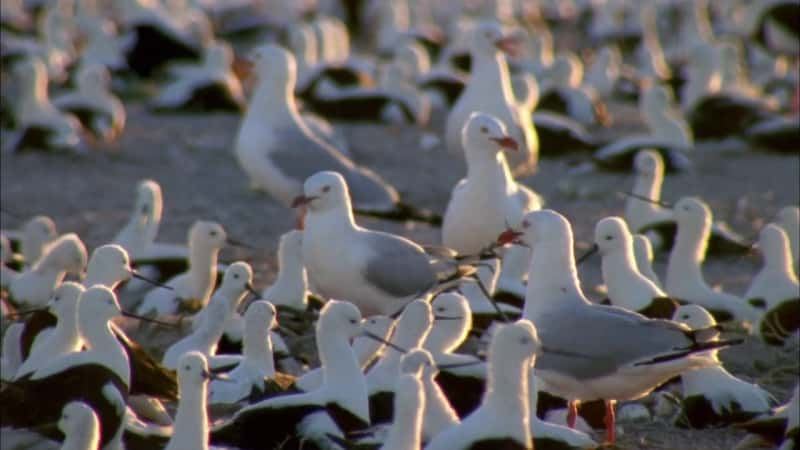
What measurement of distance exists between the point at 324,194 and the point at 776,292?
8.82 ft

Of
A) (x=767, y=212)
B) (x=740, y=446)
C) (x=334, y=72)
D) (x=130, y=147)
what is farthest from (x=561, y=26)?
(x=740, y=446)

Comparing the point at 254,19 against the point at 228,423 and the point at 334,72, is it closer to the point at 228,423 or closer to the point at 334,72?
the point at 334,72

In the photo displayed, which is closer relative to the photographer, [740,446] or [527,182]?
[740,446]

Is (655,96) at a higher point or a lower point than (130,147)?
higher

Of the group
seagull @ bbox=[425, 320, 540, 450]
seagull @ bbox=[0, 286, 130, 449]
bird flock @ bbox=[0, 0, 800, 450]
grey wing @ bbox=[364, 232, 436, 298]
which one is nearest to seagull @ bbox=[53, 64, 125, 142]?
bird flock @ bbox=[0, 0, 800, 450]

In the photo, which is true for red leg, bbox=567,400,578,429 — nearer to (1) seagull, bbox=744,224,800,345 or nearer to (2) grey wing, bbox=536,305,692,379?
(2) grey wing, bbox=536,305,692,379

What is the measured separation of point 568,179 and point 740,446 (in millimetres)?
7886

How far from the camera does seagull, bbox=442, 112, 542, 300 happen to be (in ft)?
39.2

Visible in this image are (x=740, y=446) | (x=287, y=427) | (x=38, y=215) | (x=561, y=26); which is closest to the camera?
(x=287, y=427)

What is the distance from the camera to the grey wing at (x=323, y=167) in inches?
553

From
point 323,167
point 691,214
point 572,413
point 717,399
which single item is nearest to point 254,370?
point 572,413

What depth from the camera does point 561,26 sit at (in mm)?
32531

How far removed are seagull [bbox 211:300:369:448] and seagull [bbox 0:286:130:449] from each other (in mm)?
463

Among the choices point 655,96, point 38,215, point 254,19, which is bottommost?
point 254,19
